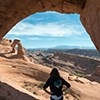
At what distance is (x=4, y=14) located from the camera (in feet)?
38.0

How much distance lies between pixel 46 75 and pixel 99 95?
4987 millimetres

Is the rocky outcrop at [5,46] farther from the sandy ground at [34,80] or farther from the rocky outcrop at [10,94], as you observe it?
the rocky outcrop at [10,94]

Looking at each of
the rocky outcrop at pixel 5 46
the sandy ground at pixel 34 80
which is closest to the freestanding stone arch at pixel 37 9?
the sandy ground at pixel 34 80

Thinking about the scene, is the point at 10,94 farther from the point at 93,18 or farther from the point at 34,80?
the point at 93,18

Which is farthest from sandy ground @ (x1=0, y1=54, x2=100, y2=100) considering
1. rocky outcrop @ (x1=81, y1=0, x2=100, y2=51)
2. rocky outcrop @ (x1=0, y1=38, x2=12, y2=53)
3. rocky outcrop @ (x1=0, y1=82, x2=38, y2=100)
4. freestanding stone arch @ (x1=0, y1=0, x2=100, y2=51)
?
rocky outcrop @ (x1=0, y1=38, x2=12, y2=53)

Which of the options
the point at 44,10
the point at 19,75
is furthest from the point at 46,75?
the point at 44,10

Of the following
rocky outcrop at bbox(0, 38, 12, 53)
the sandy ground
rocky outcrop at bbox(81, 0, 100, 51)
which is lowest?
the sandy ground

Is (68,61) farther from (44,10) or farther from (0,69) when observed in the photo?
(44,10)

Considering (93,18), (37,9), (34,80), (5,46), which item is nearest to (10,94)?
(37,9)

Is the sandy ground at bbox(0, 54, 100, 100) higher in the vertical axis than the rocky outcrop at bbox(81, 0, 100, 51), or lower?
lower

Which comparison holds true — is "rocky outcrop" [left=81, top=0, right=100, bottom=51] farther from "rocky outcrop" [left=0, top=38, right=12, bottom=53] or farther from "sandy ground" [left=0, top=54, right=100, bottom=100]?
"rocky outcrop" [left=0, top=38, right=12, bottom=53]

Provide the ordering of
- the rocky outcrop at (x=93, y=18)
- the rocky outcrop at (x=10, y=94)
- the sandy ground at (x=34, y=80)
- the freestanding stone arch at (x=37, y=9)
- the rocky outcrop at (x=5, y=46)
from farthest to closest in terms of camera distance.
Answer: the rocky outcrop at (x=5, y=46) < the sandy ground at (x=34, y=80) < the rocky outcrop at (x=10, y=94) < the freestanding stone arch at (x=37, y=9) < the rocky outcrop at (x=93, y=18)

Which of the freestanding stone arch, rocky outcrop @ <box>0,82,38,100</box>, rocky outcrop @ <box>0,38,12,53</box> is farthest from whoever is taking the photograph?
rocky outcrop @ <box>0,38,12,53</box>

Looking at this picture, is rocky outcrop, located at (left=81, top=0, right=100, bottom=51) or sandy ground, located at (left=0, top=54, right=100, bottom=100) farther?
sandy ground, located at (left=0, top=54, right=100, bottom=100)
